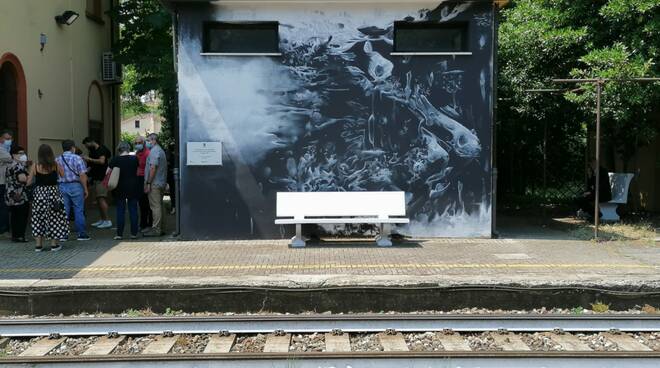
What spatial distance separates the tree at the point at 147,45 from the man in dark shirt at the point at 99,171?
2.21 metres

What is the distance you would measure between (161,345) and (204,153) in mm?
5408

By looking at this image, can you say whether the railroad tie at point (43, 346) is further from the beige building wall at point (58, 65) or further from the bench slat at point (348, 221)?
the beige building wall at point (58, 65)

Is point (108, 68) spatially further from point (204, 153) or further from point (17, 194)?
point (204, 153)

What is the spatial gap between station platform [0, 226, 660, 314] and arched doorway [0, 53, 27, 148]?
4.54 m

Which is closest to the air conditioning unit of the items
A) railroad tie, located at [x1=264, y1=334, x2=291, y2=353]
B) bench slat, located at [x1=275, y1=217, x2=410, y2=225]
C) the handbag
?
the handbag

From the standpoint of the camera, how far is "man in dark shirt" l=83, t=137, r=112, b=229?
12.6 m

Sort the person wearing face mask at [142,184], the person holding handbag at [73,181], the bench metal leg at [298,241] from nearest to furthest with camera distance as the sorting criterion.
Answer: the bench metal leg at [298,241] → the person holding handbag at [73,181] → the person wearing face mask at [142,184]

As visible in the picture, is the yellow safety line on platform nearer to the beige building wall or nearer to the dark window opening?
the dark window opening

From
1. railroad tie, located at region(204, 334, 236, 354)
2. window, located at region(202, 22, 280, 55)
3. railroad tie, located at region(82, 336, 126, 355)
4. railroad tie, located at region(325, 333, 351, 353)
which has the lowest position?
railroad tie, located at region(82, 336, 126, 355)

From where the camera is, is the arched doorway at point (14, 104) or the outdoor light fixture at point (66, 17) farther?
the outdoor light fixture at point (66, 17)

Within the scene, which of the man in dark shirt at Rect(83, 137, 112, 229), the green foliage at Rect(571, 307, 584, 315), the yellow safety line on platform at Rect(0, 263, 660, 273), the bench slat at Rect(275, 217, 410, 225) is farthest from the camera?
the man in dark shirt at Rect(83, 137, 112, 229)

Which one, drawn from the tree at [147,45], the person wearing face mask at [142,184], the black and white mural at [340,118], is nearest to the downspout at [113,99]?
the tree at [147,45]

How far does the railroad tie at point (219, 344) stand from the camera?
5.84 meters

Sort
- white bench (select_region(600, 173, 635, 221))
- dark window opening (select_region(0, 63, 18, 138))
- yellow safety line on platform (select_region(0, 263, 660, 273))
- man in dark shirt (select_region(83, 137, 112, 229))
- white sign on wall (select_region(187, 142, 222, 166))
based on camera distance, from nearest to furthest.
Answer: yellow safety line on platform (select_region(0, 263, 660, 273)) < white sign on wall (select_region(187, 142, 222, 166)) < man in dark shirt (select_region(83, 137, 112, 229)) < white bench (select_region(600, 173, 635, 221)) < dark window opening (select_region(0, 63, 18, 138))
